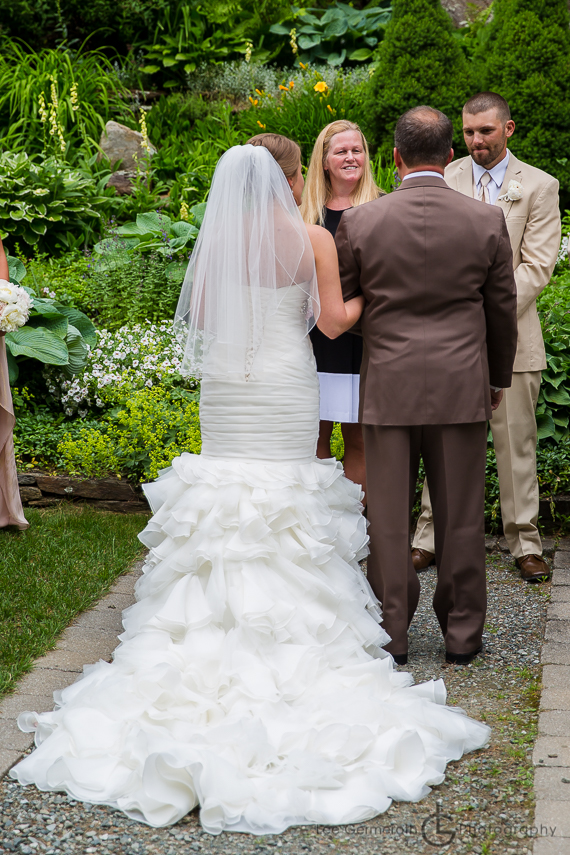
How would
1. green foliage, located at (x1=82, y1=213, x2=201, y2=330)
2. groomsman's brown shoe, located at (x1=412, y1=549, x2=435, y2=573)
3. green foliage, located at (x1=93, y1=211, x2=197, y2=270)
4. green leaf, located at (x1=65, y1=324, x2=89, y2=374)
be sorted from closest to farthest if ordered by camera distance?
1. groomsman's brown shoe, located at (x1=412, y1=549, x2=435, y2=573)
2. green leaf, located at (x1=65, y1=324, x2=89, y2=374)
3. green foliage, located at (x1=82, y1=213, x2=201, y2=330)
4. green foliage, located at (x1=93, y1=211, x2=197, y2=270)

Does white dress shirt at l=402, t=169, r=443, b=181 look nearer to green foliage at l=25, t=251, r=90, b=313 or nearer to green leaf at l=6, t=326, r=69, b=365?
green leaf at l=6, t=326, r=69, b=365

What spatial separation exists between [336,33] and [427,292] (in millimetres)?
8778

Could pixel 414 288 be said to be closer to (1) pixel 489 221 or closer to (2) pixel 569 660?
(1) pixel 489 221

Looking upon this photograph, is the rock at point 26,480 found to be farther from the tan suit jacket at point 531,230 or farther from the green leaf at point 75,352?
the tan suit jacket at point 531,230

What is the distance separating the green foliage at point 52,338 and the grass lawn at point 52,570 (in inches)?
42.4

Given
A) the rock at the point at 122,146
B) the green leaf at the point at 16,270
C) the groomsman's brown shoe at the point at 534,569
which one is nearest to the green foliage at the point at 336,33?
the rock at the point at 122,146

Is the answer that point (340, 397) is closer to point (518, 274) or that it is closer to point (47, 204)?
point (518, 274)

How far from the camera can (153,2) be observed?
11164 millimetres

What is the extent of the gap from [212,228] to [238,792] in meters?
1.89

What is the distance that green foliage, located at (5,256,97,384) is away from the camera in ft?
19.3

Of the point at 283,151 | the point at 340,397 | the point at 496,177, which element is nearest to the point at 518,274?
the point at 496,177

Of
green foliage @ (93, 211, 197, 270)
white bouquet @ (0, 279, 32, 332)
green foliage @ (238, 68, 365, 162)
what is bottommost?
white bouquet @ (0, 279, 32, 332)

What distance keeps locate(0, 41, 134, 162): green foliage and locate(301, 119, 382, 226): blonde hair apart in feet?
15.7

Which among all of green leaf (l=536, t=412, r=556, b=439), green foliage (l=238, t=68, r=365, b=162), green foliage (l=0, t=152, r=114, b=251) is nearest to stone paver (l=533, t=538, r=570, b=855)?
green leaf (l=536, t=412, r=556, b=439)
